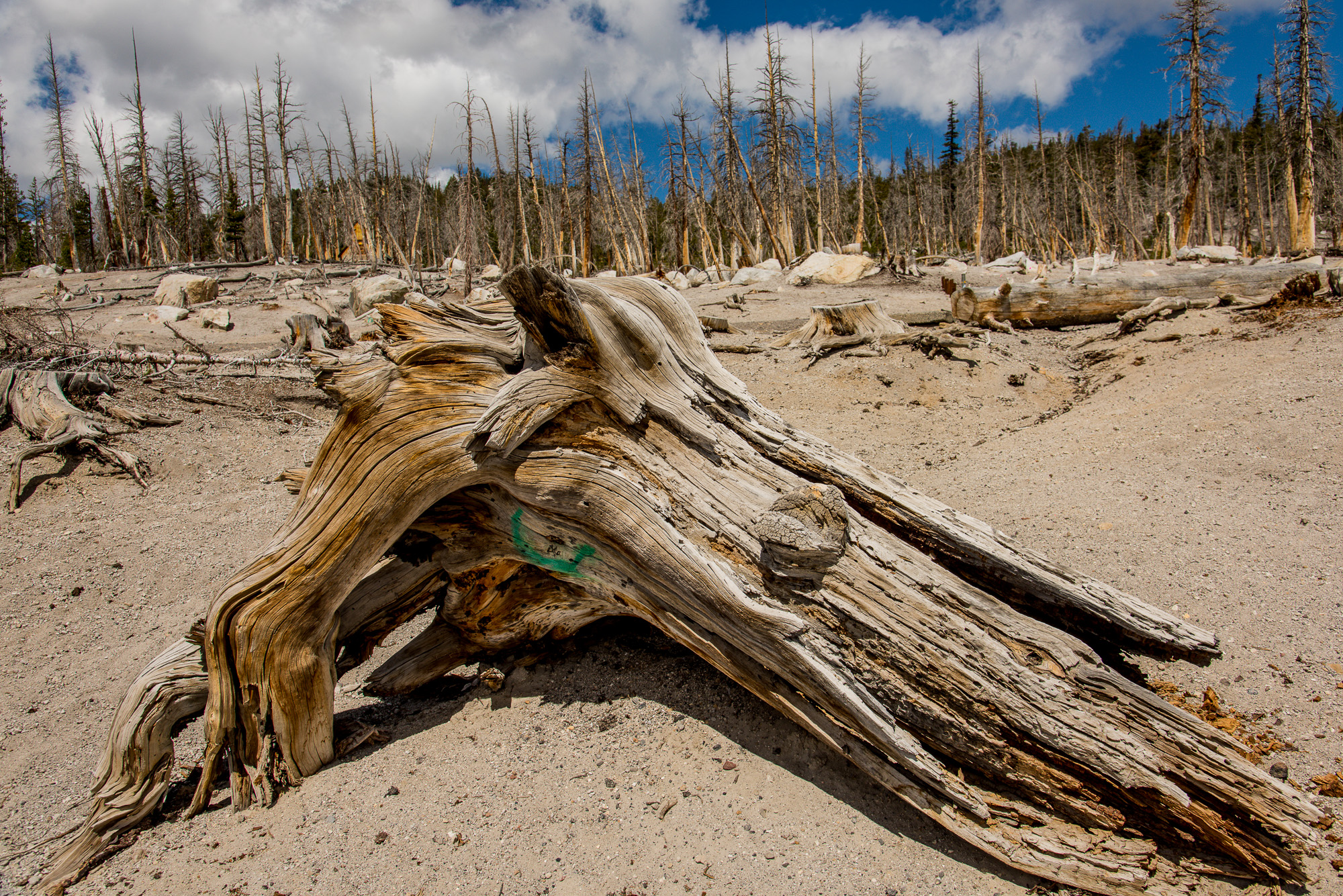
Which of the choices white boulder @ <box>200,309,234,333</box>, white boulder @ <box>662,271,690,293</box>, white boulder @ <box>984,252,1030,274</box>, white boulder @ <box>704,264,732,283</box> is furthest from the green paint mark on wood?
white boulder @ <box>984,252,1030,274</box>

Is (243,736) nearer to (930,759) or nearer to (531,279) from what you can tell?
(531,279)

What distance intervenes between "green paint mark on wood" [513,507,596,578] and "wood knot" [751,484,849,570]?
2.97 feet

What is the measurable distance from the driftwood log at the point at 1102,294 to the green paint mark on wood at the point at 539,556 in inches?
420

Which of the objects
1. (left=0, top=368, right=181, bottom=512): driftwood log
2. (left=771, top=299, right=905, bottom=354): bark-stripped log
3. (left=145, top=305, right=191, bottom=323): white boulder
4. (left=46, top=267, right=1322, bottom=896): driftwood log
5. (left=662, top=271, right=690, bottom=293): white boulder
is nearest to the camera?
(left=46, top=267, right=1322, bottom=896): driftwood log

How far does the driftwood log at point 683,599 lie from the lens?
6.73 feet

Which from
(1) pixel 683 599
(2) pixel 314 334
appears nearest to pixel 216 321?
(2) pixel 314 334

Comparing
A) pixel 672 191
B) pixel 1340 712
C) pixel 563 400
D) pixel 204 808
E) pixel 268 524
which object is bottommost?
pixel 204 808

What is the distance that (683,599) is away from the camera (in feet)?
8.56

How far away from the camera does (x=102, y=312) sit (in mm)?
16406

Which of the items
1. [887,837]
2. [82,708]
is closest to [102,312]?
[82,708]

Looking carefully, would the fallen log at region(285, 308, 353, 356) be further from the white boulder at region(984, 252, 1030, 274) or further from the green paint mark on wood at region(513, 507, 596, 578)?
the white boulder at region(984, 252, 1030, 274)

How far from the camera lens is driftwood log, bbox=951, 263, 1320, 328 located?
33.3 ft

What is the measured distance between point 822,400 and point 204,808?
7.35 metres

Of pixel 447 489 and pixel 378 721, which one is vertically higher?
pixel 447 489
